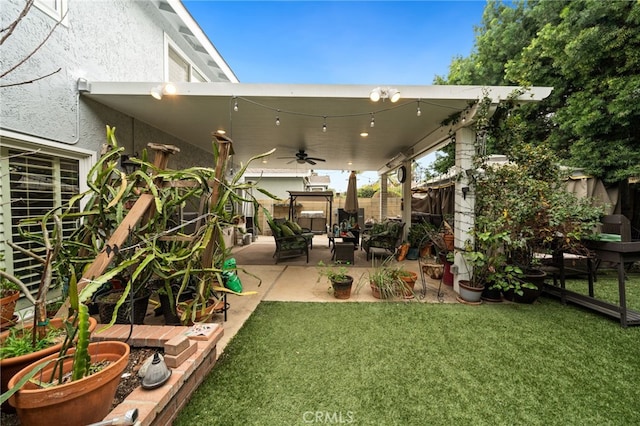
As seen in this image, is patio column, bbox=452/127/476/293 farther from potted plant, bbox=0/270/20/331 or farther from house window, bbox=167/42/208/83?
house window, bbox=167/42/208/83

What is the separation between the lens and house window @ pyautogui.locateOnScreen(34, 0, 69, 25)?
279 cm

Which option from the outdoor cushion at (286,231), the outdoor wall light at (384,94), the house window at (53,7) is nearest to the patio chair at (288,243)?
the outdoor cushion at (286,231)

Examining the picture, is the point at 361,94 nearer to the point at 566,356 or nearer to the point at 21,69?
the point at 566,356

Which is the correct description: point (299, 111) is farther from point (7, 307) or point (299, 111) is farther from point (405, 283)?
point (7, 307)

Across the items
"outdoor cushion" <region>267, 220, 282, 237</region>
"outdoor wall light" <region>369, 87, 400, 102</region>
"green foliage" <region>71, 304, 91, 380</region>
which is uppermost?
"outdoor wall light" <region>369, 87, 400, 102</region>

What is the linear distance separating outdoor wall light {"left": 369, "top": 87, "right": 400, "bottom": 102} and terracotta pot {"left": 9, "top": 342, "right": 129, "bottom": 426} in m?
3.63

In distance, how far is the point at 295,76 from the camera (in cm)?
733

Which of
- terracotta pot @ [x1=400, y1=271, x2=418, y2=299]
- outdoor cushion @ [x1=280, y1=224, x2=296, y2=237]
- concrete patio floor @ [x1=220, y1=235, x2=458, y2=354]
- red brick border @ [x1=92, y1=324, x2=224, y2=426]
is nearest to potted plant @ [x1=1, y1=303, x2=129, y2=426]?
red brick border @ [x1=92, y1=324, x2=224, y2=426]

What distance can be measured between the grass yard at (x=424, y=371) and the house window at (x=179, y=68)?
→ 584 centimetres

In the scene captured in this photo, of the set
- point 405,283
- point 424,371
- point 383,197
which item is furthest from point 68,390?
point 383,197

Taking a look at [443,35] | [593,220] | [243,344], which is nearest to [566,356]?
[593,220]

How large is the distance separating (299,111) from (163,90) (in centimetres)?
195

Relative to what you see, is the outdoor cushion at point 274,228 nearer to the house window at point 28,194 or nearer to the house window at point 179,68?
the house window at point 28,194

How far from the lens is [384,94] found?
11.1 feet
